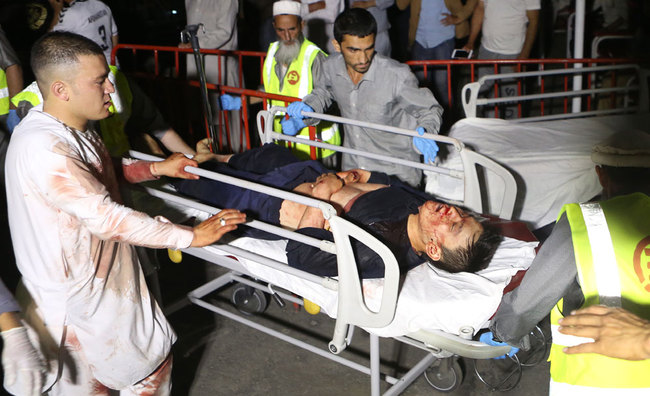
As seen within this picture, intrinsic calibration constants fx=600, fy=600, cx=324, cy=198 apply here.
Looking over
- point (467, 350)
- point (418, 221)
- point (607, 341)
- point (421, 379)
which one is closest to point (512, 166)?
point (418, 221)

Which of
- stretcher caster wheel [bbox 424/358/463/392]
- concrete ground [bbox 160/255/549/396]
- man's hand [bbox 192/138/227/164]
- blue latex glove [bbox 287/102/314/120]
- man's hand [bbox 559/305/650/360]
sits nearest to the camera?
man's hand [bbox 559/305/650/360]

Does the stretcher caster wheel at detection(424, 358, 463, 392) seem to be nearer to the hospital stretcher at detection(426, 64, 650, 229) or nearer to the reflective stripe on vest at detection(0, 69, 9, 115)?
the hospital stretcher at detection(426, 64, 650, 229)

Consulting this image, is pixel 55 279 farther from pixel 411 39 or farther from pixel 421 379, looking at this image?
pixel 411 39

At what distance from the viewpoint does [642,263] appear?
5.22 feet

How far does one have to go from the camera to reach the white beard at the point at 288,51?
426 cm

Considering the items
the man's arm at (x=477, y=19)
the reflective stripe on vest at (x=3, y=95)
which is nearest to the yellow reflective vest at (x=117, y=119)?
the reflective stripe on vest at (x=3, y=95)

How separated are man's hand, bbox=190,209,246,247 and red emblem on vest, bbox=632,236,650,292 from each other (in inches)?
54.4

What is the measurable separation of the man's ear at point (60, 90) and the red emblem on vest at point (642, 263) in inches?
77.5

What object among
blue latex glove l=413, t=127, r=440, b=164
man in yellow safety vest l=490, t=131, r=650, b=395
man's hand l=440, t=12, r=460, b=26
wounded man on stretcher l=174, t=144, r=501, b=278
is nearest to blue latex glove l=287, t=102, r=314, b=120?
wounded man on stretcher l=174, t=144, r=501, b=278

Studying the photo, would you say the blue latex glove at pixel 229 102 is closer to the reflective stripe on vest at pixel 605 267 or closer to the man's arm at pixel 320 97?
the man's arm at pixel 320 97

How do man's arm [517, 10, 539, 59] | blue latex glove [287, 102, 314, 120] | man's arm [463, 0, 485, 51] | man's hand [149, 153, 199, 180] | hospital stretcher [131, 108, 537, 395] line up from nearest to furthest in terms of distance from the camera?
hospital stretcher [131, 108, 537, 395] < man's hand [149, 153, 199, 180] < blue latex glove [287, 102, 314, 120] < man's arm [517, 10, 539, 59] < man's arm [463, 0, 485, 51]

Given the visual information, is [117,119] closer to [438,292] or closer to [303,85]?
[303,85]

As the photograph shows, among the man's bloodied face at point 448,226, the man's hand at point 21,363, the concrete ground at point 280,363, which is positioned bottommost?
the concrete ground at point 280,363

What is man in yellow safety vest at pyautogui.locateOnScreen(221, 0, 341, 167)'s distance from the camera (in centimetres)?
412
